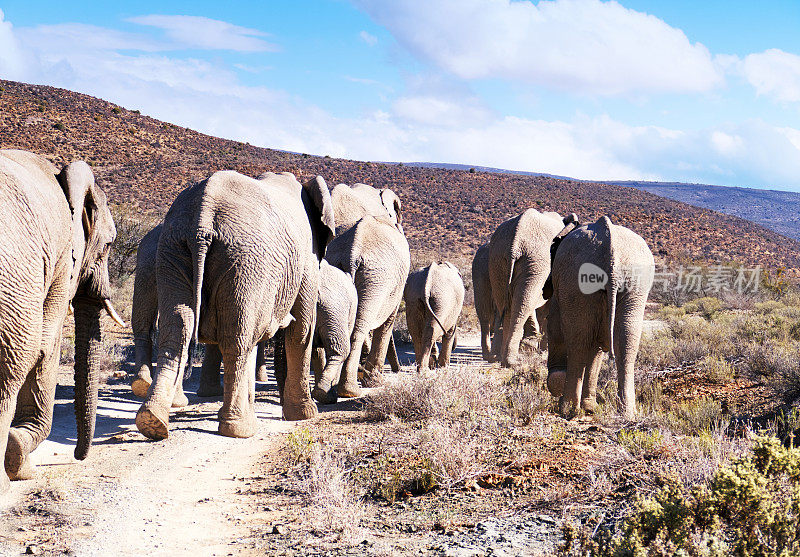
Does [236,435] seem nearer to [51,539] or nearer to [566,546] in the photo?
[51,539]

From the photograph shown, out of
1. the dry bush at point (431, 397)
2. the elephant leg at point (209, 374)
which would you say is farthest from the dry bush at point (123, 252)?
the dry bush at point (431, 397)

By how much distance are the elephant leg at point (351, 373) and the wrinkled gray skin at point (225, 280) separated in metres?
2.30

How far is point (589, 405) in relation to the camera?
25.8 feet

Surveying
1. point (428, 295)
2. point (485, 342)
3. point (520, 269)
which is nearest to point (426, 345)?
point (428, 295)

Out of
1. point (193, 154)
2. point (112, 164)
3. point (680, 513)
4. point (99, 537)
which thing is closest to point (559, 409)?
point (680, 513)

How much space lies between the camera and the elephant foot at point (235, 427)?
6.41 m

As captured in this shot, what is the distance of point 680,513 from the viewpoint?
3.51 m

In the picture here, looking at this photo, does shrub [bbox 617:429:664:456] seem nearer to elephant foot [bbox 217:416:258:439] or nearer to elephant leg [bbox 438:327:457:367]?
elephant foot [bbox 217:416:258:439]

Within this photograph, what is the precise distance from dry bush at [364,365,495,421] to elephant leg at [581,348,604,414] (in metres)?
1.03

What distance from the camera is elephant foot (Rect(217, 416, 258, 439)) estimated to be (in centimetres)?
641

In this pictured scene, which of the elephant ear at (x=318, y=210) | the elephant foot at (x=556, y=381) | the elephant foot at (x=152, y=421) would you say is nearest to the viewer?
the elephant foot at (x=152, y=421)

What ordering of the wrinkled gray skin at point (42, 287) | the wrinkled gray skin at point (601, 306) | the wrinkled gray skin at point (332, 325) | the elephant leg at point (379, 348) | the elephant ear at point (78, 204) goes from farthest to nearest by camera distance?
the elephant leg at point (379, 348)
the wrinkled gray skin at point (332, 325)
the wrinkled gray skin at point (601, 306)
the elephant ear at point (78, 204)
the wrinkled gray skin at point (42, 287)

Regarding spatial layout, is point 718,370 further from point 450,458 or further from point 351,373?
point 450,458

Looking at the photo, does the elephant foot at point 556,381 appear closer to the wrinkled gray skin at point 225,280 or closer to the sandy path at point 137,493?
the sandy path at point 137,493
